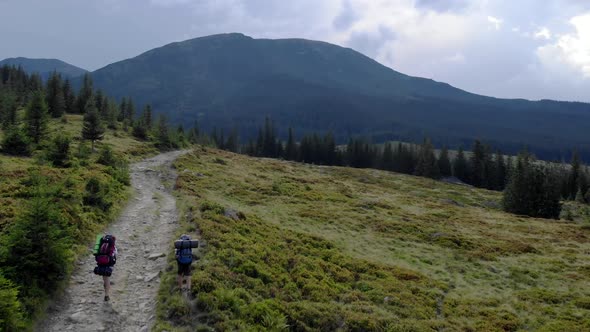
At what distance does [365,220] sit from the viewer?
3944cm

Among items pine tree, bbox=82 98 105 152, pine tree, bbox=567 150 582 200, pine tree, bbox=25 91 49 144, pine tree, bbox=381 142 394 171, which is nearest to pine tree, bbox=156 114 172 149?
pine tree, bbox=82 98 105 152

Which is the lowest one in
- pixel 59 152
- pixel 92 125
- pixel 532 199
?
pixel 532 199

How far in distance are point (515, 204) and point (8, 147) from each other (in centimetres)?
8031

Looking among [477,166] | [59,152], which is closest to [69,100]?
[59,152]

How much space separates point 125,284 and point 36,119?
4241 centimetres

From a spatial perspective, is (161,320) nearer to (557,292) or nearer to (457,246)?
(557,292)

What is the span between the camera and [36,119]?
47.8 meters

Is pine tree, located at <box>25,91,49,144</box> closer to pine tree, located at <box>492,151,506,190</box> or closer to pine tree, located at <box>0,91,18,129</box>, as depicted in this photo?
pine tree, located at <box>0,91,18,129</box>

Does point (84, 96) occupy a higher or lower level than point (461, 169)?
higher

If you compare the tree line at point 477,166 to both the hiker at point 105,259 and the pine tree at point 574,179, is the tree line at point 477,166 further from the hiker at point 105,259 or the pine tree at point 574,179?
the hiker at point 105,259

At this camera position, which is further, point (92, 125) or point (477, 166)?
point (477, 166)

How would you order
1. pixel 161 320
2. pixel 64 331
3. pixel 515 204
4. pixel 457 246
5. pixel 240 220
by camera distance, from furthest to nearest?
pixel 515 204 < pixel 457 246 < pixel 240 220 < pixel 161 320 < pixel 64 331

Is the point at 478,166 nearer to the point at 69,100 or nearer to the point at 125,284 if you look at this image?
the point at 69,100

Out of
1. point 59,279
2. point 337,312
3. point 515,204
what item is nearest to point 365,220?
point 337,312
